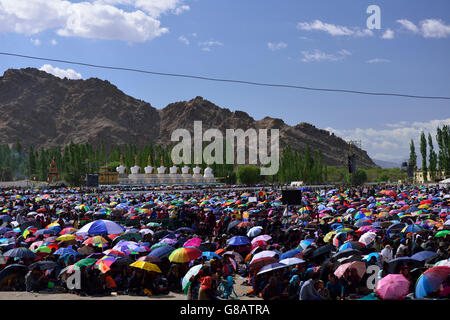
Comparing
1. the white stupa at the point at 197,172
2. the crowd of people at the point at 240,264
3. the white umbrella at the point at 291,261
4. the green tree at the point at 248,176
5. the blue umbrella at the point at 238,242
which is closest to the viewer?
the crowd of people at the point at 240,264

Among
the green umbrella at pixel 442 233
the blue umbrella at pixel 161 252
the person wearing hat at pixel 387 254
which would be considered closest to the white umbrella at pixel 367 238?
the person wearing hat at pixel 387 254

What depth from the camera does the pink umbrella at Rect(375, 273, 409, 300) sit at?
361 inches

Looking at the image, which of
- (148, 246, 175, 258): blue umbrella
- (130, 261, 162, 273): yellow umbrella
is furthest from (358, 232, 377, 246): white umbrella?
(130, 261, 162, 273): yellow umbrella

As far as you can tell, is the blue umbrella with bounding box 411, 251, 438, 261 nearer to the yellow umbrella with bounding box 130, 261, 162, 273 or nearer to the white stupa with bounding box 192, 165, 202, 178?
the yellow umbrella with bounding box 130, 261, 162, 273

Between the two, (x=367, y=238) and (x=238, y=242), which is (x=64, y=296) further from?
(x=367, y=238)

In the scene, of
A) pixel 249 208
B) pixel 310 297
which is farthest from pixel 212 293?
pixel 249 208

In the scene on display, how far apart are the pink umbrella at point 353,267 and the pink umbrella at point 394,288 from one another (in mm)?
1343

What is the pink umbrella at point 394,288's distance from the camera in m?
9.16

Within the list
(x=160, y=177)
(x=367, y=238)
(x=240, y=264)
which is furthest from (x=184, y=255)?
(x=160, y=177)

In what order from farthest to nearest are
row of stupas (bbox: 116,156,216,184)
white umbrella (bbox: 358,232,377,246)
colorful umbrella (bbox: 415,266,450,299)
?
1. row of stupas (bbox: 116,156,216,184)
2. white umbrella (bbox: 358,232,377,246)
3. colorful umbrella (bbox: 415,266,450,299)

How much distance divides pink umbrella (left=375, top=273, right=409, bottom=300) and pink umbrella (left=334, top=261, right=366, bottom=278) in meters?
1.34

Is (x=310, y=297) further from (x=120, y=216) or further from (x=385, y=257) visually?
(x=120, y=216)

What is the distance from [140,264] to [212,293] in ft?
10.4

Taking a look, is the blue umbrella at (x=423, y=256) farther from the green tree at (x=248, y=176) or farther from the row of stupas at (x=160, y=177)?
the green tree at (x=248, y=176)
